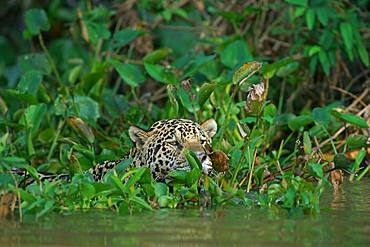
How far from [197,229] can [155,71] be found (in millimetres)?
3221

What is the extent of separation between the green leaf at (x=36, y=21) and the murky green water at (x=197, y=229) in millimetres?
3555

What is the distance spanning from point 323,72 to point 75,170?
12.3 ft

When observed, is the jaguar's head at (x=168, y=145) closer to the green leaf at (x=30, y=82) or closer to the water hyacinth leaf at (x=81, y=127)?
the water hyacinth leaf at (x=81, y=127)

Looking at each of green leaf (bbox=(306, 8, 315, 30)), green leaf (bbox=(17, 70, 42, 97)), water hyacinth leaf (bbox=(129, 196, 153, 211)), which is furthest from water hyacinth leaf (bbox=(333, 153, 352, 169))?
green leaf (bbox=(17, 70, 42, 97))

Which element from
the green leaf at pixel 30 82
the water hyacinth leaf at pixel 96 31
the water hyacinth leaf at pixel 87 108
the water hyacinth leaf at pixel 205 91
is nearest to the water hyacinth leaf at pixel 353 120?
the water hyacinth leaf at pixel 205 91

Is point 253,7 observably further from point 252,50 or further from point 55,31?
point 55,31

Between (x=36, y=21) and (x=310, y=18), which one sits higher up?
(x=36, y=21)

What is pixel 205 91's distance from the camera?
→ 731 centimetres

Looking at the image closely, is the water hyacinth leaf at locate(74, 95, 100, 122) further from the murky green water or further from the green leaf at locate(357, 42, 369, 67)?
the murky green water

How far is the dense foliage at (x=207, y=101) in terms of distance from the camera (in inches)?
254

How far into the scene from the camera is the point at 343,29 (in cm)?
921

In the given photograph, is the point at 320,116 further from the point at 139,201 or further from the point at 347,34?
the point at 139,201

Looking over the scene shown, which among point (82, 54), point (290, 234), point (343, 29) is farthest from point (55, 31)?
point (290, 234)

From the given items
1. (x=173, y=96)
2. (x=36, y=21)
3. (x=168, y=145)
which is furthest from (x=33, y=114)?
(x=36, y=21)
